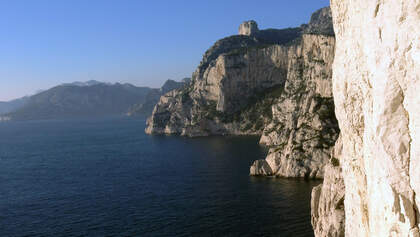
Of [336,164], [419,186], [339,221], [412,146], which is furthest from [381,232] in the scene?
[336,164]

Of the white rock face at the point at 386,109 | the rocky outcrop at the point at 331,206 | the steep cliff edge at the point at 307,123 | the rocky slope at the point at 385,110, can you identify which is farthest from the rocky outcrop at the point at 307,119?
the rocky slope at the point at 385,110

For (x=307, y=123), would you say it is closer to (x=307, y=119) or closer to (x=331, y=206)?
(x=307, y=119)

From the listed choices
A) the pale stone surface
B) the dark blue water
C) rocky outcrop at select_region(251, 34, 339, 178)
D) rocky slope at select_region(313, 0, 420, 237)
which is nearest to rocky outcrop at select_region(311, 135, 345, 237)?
the dark blue water

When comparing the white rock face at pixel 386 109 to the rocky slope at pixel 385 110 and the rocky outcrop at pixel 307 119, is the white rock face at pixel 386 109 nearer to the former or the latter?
the rocky slope at pixel 385 110

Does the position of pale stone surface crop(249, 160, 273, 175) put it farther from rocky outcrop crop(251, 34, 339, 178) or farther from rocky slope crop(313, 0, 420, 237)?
rocky slope crop(313, 0, 420, 237)

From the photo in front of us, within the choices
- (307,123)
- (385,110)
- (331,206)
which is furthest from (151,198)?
(385,110)

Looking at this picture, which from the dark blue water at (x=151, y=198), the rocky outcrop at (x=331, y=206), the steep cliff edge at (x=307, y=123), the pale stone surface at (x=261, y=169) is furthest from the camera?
the pale stone surface at (x=261, y=169)

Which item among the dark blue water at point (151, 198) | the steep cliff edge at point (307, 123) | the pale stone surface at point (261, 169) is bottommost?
the dark blue water at point (151, 198)

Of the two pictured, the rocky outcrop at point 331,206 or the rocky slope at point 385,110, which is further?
the rocky outcrop at point 331,206
